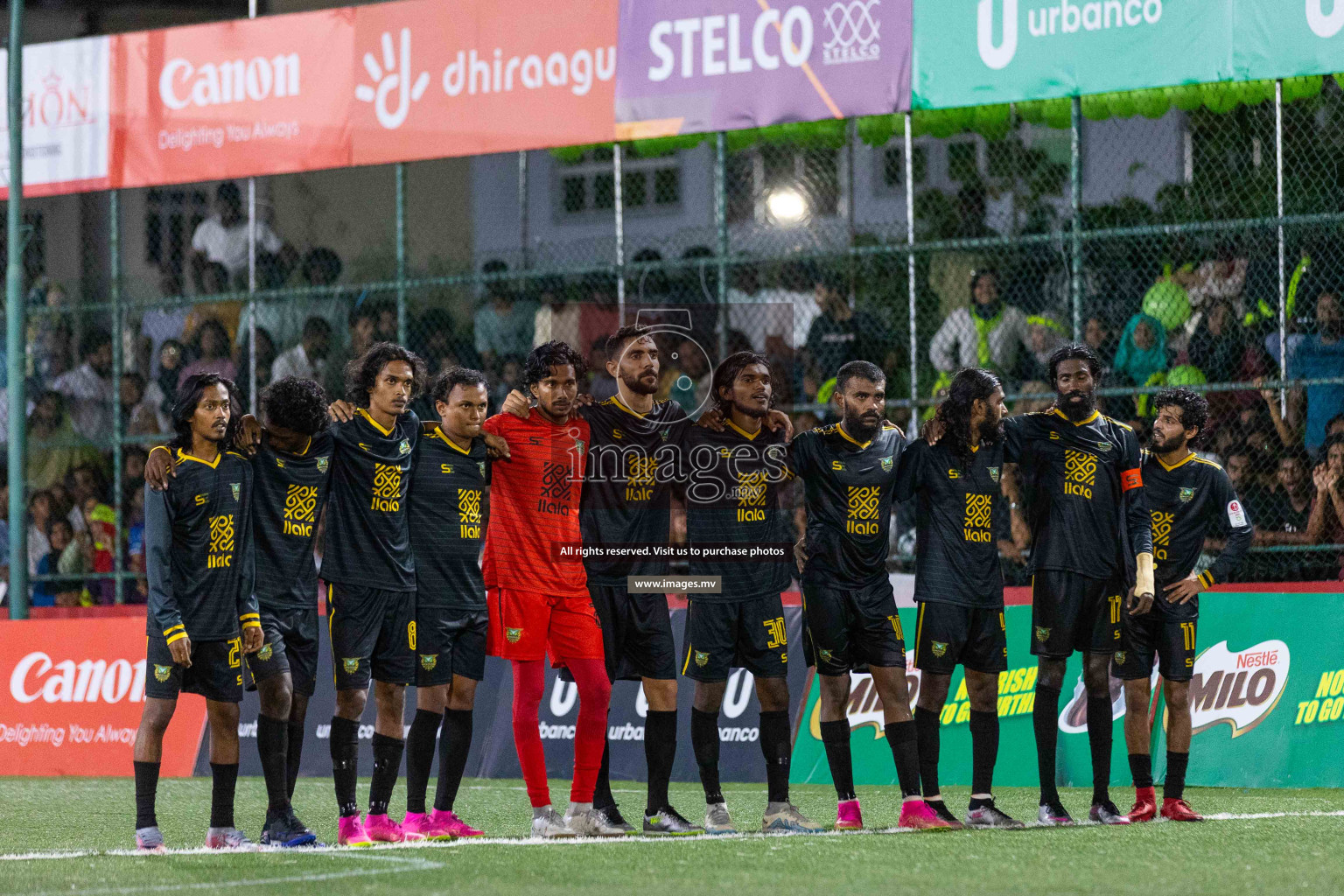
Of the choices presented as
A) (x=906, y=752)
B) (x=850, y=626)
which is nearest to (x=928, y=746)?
(x=906, y=752)

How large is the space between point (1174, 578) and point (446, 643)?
145 inches

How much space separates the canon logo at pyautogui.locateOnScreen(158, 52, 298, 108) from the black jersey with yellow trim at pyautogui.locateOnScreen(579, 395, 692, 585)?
825 cm

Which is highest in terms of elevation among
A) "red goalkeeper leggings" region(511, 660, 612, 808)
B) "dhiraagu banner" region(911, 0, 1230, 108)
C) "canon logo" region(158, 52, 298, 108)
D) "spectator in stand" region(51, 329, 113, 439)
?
"canon logo" region(158, 52, 298, 108)

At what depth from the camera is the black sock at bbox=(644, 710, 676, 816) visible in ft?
25.9

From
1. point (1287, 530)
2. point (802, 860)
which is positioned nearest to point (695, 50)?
point (1287, 530)

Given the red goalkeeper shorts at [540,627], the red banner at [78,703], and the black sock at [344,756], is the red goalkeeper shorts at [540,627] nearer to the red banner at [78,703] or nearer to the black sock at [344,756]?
the black sock at [344,756]

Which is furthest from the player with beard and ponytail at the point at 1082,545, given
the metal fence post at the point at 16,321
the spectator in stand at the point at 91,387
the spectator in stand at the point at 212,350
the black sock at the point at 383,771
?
the spectator in stand at the point at 91,387

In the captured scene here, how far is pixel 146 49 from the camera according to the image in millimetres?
15562

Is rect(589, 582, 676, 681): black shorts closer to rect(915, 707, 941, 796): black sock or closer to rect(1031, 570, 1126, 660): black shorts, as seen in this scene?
rect(915, 707, 941, 796): black sock

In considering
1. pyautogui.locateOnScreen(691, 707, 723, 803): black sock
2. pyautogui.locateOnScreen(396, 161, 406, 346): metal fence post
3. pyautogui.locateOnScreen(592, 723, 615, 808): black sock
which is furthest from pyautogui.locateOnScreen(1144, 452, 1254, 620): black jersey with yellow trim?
pyautogui.locateOnScreen(396, 161, 406, 346): metal fence post

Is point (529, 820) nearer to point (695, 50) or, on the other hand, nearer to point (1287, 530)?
point (1287, 530)

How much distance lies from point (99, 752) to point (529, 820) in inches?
200

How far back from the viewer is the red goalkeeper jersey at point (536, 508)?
7777mm

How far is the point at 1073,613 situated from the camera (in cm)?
820
